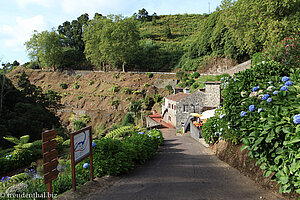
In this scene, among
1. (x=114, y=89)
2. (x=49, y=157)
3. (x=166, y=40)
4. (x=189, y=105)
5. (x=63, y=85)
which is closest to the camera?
(x=49, y=157)

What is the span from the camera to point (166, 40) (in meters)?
70.4

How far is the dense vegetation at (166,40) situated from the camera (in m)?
19.5

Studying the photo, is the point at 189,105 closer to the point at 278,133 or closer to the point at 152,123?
the point at 152,123

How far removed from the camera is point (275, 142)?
10.4ft

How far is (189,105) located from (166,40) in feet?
160

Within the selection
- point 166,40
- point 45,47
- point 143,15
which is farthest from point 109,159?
point 143,15

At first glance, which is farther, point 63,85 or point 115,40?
point 63,85

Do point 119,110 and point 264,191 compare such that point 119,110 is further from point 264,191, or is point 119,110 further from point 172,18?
point 172,18

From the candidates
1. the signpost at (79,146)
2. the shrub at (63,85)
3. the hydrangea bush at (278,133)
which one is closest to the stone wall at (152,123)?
the signpost at (79,146)

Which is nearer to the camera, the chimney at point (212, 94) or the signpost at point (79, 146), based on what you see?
the signpost at point (79, 146)

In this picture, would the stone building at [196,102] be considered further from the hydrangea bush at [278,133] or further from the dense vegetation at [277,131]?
the hydrangea bush at [278,133]

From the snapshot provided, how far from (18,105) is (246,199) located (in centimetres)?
2583

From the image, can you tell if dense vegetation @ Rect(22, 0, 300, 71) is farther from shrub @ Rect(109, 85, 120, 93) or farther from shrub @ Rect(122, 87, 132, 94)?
shrub @ Rect(122, 87, 132, 94)

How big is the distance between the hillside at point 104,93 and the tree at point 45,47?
7.66m
